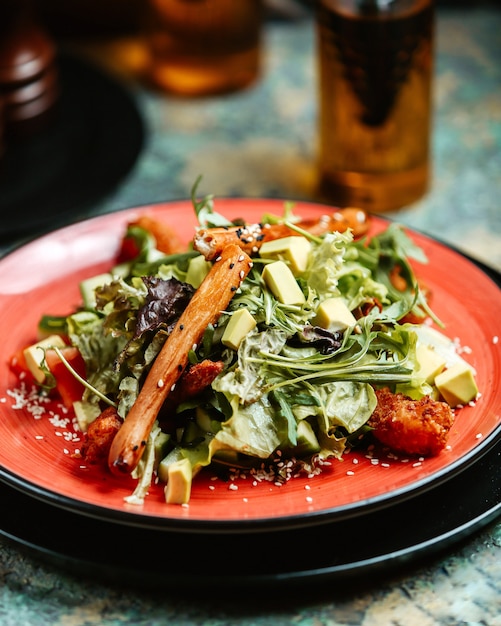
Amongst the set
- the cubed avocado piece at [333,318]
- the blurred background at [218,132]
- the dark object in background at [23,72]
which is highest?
the cubed avocado piece at [333,318]

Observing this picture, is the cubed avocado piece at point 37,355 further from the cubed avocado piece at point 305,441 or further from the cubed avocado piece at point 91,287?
the cubed avocado piece at point 305,441

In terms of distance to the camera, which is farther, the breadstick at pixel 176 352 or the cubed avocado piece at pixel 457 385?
the cubed avocado piece at pixel 457 385

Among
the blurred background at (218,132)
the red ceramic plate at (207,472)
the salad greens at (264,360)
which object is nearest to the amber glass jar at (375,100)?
the blurred background at (218,132)

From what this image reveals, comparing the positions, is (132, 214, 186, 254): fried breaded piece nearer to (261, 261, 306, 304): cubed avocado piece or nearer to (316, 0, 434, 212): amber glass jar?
(261, 261, 306, 304): cubed avocado piece

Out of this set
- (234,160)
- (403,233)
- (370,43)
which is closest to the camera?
(403,233)

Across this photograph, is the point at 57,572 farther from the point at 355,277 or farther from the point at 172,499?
the point at 355,277

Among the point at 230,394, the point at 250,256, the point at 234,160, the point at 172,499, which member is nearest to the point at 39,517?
the point at 172,499
